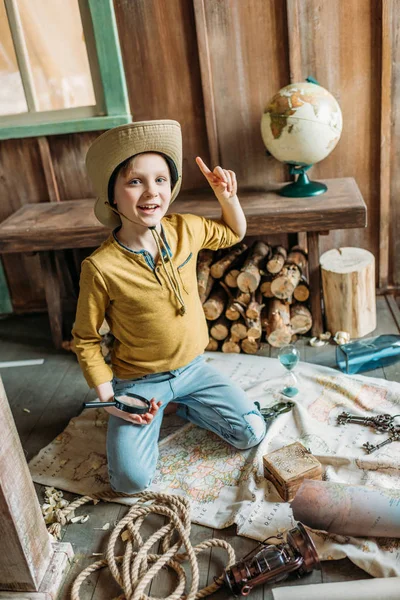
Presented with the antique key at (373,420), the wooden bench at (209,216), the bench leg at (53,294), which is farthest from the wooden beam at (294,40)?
the antique key at (373,420)

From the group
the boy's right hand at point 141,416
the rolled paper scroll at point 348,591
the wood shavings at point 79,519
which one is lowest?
the wood shavings at point 79,519

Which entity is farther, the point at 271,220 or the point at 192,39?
the point at 192,39

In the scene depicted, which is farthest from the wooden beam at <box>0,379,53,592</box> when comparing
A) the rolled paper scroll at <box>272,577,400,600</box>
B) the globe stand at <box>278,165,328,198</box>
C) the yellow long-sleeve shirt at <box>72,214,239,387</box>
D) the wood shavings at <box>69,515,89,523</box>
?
the globe stand at <box>278,165,328,198</box>

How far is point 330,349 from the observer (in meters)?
3.32

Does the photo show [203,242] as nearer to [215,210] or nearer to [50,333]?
[215,210]

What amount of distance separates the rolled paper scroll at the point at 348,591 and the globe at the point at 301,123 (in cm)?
209

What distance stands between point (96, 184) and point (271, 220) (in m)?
1.10

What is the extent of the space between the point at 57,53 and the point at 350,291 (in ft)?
7.25

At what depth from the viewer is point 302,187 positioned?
329cm

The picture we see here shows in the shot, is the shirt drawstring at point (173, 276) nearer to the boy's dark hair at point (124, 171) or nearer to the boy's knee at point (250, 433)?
the boy's dark hair at point (124, 171)

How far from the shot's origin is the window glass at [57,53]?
3361 mm

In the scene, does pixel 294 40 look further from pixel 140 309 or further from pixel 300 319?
pixel 140 309

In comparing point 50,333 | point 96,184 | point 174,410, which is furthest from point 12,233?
point 174,410

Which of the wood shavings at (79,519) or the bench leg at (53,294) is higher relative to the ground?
the bench leg at (53,294)
